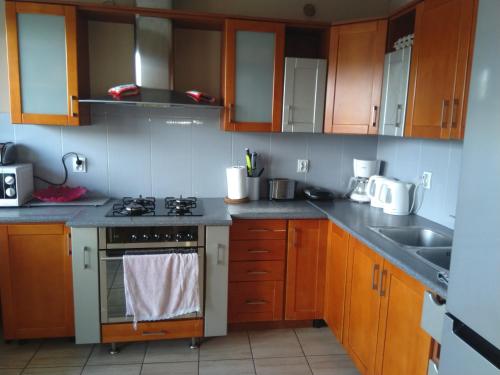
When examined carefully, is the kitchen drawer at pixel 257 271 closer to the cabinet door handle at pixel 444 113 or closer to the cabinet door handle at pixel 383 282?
the cabinet door handle at pixel 383 282

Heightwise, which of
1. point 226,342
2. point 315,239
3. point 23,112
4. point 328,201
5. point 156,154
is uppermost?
point 23,112

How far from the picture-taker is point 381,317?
6.17 feet

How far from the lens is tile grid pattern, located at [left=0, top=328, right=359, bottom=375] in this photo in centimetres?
226

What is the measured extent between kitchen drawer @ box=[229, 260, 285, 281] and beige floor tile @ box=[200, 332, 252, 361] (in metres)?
0.41

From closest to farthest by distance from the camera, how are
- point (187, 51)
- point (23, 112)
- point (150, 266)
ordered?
1. point (150, 266)
2. point (23, 112)
3. point (187, 51)

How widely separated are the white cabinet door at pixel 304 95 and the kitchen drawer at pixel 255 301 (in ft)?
3.59

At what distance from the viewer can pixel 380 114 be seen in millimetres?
2531

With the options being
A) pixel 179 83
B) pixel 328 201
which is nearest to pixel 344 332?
pixel 328 201

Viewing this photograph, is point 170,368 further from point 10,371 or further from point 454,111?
point 454,111

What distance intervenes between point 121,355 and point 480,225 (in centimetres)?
215

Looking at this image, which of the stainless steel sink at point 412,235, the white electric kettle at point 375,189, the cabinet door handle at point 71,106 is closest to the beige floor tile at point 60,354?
the cabinet door handle at point 71,106

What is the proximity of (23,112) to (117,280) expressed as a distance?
1215mm

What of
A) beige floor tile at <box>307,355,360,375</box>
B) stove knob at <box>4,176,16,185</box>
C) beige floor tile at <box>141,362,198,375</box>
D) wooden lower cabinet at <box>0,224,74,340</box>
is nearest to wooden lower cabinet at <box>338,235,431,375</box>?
beige floor tile at <box>307,355,360,375</box>

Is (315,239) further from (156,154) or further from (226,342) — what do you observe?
(156,154)
